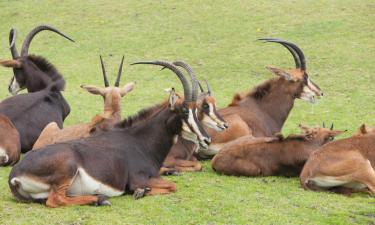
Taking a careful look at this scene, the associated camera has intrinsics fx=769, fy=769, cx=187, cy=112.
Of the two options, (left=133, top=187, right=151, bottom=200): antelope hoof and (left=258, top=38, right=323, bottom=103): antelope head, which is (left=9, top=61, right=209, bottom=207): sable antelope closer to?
(left=133, top=187, right=151, bottom=200): antelope hoof

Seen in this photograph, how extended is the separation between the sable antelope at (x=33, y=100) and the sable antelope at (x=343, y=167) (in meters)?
4.91

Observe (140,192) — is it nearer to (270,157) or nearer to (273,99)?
(270,157)

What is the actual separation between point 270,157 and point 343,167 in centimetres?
140

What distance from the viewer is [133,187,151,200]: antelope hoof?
8836 mm

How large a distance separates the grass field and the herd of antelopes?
241 millimetres

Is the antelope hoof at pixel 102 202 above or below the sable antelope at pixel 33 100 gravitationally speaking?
above

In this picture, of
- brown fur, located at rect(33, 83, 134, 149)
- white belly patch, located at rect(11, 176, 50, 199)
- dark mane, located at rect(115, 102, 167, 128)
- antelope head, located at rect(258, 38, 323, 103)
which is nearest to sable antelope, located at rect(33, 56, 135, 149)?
brown fur, located at rect(33, 83, 134, 149)

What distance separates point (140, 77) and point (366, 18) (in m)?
7.94

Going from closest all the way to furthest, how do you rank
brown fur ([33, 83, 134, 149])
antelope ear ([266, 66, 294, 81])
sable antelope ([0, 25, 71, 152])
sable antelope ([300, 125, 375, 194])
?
sable antelope ([300, 125, 375, 194]), brown fur ([33, 83, 134, 149]), sable antelope ([0, 25, 71, 152]), antelope ear ([266, 66, 294, 81])

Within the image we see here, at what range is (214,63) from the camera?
20.5 meters

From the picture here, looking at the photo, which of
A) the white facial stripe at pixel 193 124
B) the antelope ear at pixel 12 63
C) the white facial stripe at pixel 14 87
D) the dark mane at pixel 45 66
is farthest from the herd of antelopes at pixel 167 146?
the white facial stripe at pixel 14 87

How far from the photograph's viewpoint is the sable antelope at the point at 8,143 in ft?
36.4

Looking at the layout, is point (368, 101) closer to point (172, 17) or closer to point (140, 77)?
point (140, 77)

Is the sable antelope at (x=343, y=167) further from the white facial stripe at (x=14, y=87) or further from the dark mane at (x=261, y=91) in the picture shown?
the white facial stripe at (x=14, y=87)
